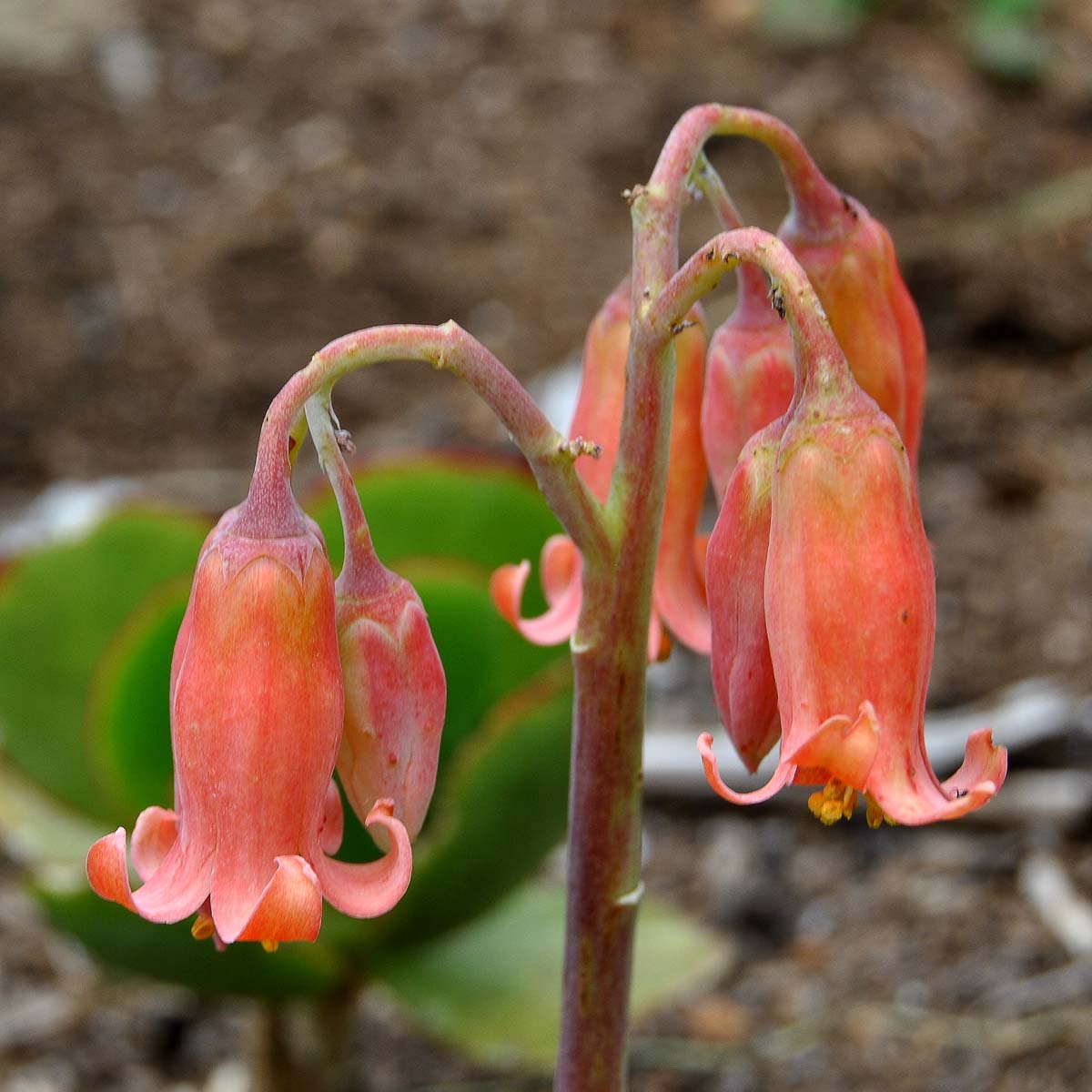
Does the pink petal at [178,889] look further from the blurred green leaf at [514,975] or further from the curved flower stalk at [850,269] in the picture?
the blurred green leaf at [514,975]

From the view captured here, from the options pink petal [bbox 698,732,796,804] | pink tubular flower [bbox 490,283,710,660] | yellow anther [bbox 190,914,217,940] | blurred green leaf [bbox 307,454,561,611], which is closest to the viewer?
pink petal [bbox 698,732,796,804]

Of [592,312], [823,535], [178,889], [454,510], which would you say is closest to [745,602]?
[823,535]

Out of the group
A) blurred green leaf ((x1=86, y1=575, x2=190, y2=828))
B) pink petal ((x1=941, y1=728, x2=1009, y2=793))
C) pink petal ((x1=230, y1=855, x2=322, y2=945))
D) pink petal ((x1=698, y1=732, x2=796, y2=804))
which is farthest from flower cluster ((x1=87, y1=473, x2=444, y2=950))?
blurred green leaf ((x1=86, y1=575, x2=190, y2=828))

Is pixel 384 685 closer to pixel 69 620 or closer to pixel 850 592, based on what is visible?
pixel 850 592

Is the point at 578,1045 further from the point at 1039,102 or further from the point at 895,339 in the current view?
the point at 1039,102

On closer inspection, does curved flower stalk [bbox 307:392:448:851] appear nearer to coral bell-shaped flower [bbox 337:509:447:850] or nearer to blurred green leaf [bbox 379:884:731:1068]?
coral bell-shaped flower [bbox 337:509:447:850]

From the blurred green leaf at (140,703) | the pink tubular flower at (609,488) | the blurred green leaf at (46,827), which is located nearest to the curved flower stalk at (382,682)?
the pink tubular flower at (609,488)
